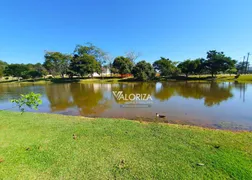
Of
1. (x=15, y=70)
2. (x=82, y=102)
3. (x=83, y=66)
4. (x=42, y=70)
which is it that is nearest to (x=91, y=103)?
(x=82, y=102)

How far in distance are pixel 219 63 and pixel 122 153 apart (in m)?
41.0

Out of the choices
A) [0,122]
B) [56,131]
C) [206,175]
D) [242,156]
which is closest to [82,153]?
[56,131]

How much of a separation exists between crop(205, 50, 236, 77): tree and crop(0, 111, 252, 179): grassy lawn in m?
37.5

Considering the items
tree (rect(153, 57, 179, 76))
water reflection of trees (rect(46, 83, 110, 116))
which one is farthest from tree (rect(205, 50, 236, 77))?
water reflection of trees (rect(46, 83, 110, 116))

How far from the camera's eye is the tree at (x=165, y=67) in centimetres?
3928

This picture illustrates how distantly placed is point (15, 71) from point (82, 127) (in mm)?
49221

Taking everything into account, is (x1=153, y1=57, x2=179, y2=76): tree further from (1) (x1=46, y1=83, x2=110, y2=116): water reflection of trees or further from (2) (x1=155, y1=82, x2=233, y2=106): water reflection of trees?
(1) (x1=46, y1=83, x2=110, y2=116): water reflection of trees

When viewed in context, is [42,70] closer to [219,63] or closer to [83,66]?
[83,66]

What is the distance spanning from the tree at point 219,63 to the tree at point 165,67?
8.45m

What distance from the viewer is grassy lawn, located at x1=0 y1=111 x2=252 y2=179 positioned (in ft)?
8.89

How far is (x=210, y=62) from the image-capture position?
35.8m

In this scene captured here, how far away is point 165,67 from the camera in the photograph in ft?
129

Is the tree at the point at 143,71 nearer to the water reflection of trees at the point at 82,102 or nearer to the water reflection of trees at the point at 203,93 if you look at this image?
the water reflection of trees at the point at 203,93

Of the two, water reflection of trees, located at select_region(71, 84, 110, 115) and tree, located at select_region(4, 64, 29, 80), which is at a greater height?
tree, located at select_region(4, 64, 29, 80)
